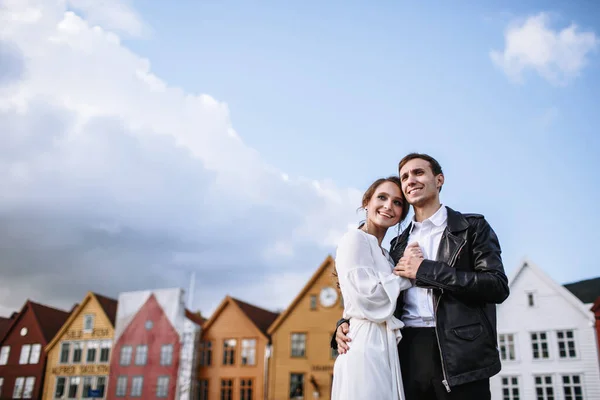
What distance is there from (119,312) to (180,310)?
441 cm

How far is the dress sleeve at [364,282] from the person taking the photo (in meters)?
3.91

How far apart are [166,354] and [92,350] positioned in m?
5.88

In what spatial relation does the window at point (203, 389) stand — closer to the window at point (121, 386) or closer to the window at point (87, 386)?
the window at point (121, 386)

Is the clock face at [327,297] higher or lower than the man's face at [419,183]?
higher

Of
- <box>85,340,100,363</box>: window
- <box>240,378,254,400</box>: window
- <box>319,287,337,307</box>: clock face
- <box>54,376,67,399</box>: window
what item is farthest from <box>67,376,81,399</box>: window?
<box>319,287,337,307</box>: clock face

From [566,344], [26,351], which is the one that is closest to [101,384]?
[26,351]

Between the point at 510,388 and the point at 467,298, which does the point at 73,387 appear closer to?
the point at 510,388

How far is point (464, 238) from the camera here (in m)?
4.05

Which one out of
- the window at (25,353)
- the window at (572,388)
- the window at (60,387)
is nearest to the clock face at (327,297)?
the window at (572,388)

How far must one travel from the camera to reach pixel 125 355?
3450 cm

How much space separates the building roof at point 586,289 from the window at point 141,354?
24635 millimetres

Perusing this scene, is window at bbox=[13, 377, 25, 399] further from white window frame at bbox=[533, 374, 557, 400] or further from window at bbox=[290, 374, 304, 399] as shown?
white window frame at bbox=[533, 374, 557, 400]

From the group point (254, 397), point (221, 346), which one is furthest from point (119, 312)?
point (254, 397)

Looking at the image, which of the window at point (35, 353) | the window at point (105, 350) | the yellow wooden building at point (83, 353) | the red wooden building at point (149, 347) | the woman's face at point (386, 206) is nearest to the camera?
the woman's face at point (386, 206)
